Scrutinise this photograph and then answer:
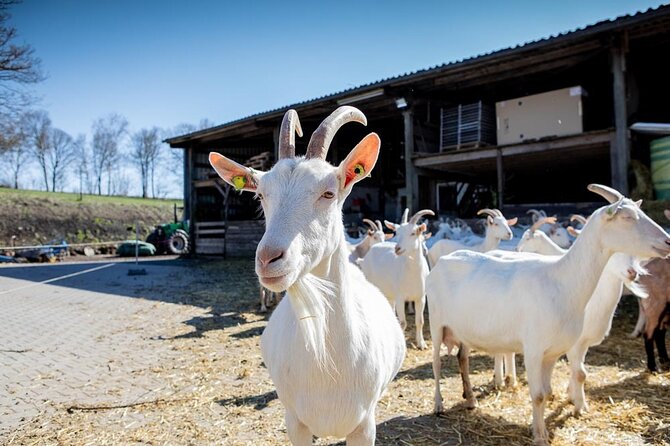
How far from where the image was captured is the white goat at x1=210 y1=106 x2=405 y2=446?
1950mm

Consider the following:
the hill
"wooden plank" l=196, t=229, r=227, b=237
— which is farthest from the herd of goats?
the hill

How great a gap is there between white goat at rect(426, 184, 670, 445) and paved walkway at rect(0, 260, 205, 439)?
137 inches

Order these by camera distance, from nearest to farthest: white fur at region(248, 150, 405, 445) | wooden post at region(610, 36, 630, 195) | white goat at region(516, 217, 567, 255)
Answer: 1. white fur at region(248, 150, 405, 445)
2. white goat at region(516, 217, 567, 255)
3. wooden post at region(610, 36, 630, 195)

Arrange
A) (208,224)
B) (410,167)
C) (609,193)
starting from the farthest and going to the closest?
1. (208,224)
2. (410,167)
3. (609,193)

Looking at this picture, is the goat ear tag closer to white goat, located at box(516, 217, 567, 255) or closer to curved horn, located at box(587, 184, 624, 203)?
curved horn, located at box(587, 184, 624, 203)

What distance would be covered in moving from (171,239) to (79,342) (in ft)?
66.3

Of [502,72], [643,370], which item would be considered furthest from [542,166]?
[643,370]

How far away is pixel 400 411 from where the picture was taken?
429 cm

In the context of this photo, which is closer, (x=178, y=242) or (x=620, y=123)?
(x=620, y=123)

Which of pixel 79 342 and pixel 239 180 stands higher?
pixel 239 180

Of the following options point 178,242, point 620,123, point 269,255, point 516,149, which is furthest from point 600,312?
point 178,242

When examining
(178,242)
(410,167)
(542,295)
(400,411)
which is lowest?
(400,411)

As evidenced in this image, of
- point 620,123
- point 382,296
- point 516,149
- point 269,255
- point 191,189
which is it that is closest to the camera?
point 269,255

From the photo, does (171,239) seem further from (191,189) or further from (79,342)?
(79,342)
